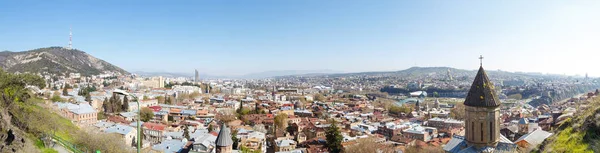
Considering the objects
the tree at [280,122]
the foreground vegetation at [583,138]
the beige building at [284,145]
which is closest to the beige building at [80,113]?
the beige building at [284,145]

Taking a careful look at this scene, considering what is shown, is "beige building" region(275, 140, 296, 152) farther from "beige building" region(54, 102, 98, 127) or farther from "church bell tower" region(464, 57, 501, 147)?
"church bell tower" region(464, 57, 501, 147)

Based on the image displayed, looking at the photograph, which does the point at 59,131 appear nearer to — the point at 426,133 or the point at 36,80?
the point at 36,80

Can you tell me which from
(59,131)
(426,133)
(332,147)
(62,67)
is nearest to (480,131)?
(332,147)

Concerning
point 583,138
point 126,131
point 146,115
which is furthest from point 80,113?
point 583,138

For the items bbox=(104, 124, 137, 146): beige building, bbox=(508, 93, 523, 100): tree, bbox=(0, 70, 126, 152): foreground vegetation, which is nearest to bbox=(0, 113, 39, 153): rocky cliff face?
bbox=(0, 70, 126, 152): foreground vegetation

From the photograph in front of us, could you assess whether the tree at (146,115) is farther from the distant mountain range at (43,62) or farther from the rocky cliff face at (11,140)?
the distant mountain range at (43,62)

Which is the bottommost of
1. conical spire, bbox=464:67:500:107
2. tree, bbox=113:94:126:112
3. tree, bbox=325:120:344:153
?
tree, bbox=325:120:344:153

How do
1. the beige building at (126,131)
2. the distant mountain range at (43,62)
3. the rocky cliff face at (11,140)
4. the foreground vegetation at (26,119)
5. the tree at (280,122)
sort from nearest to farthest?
the rocky cliff face at (11,140), the foreground vegetation at (26,119), the beige building at (126,131), the tree at (280,122), the distant mountain range at (43,62)
